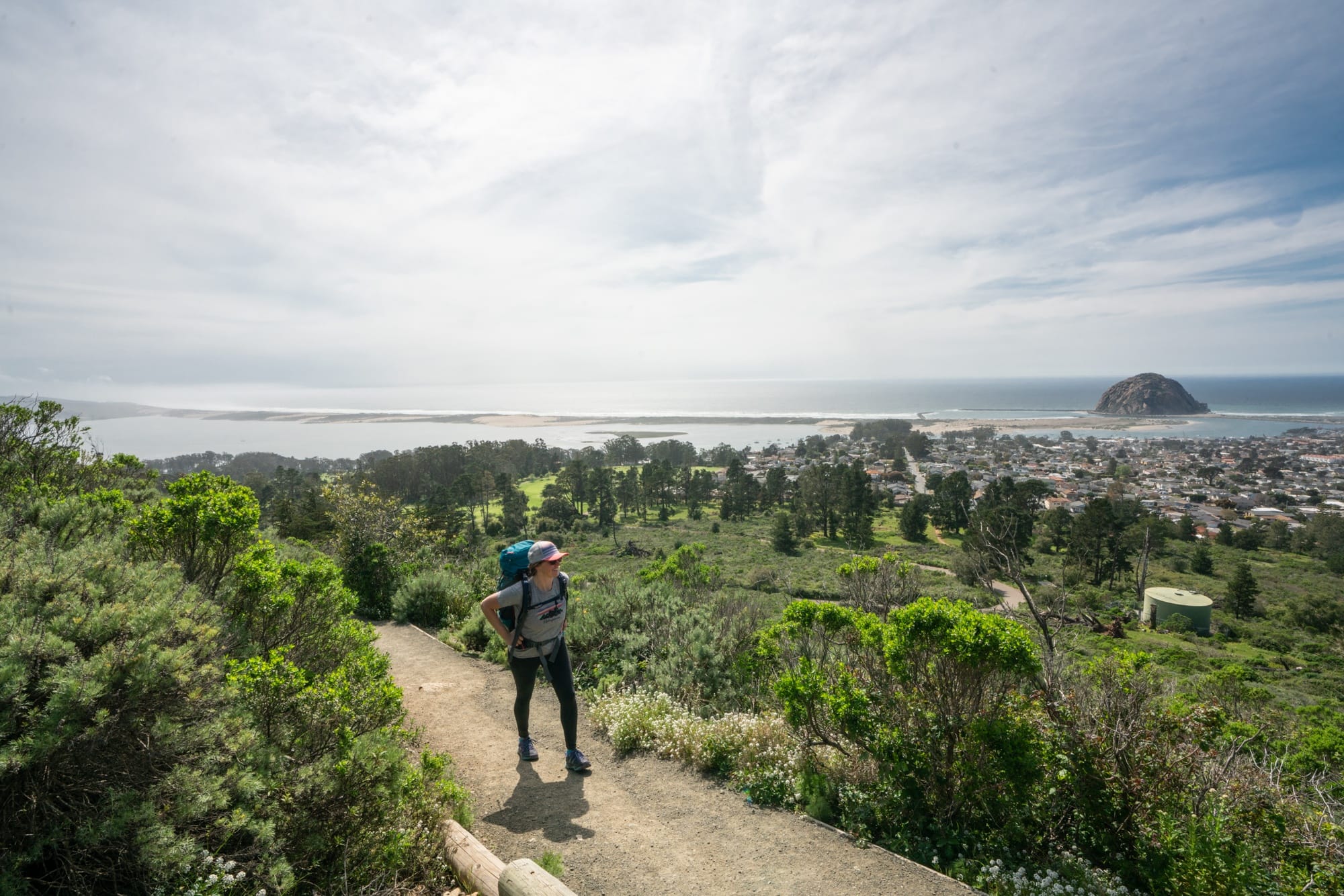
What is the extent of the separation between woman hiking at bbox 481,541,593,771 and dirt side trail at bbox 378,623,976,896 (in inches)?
14.9

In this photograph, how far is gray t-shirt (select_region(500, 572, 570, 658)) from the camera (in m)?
3.98

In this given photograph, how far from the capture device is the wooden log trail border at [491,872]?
2.53 m

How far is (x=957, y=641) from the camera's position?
338cm

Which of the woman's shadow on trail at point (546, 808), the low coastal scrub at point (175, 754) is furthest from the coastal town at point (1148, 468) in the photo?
the low coastal scrub at point (175, 754)

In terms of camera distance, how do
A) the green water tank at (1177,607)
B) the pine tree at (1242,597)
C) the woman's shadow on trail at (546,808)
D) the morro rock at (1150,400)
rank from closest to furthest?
the woman's shadow on trail at (546,808)
the green water tank at (1177,607)
the pine tree at (1242,597)
the morro rock at (1150,400)

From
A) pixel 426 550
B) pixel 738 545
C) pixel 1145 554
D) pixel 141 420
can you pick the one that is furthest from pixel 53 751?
pixel 141 420

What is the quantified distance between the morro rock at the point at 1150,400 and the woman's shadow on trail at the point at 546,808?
178m

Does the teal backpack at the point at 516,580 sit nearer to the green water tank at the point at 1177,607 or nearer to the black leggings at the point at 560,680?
the black leggings at the point at 560,680

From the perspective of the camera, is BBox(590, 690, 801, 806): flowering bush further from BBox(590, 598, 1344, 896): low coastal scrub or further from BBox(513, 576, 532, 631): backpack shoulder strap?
BBox(513, 576, 532, 631): backpack shoulder strap

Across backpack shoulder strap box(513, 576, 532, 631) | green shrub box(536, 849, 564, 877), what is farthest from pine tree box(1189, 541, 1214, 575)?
green shrub box(536, 849, 564, 877)

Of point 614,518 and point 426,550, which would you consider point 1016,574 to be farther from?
point 614,518

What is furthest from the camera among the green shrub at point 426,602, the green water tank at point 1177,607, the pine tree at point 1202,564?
the pine tree at point 1202,564

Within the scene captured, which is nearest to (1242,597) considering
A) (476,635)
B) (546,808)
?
(476,635)

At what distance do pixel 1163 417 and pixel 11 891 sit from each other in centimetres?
17596
